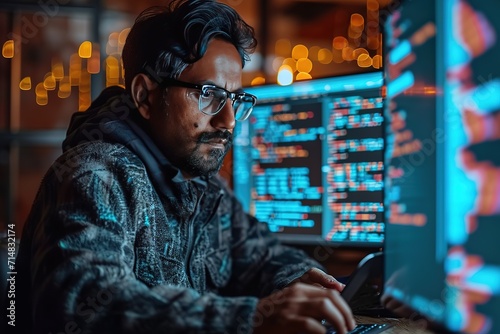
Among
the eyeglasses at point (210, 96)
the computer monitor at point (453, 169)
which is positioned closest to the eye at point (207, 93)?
the eyeglasses at point (210, 96)

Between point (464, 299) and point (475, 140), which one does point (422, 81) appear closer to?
point (475, 140)

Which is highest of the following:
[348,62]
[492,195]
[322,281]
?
[348,62]

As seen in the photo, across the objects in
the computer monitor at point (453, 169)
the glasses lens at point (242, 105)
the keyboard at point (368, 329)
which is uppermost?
the glasses lens at point (242, 105)

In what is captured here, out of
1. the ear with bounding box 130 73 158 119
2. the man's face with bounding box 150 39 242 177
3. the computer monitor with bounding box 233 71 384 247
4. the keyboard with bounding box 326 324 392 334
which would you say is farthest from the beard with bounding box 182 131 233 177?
the keyboard with bounding box 326 324 392 334

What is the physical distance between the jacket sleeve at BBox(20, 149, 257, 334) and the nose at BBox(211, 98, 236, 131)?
1.13ft

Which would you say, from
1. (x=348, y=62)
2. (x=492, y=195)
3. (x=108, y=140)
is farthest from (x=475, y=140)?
(x=348, y=62)

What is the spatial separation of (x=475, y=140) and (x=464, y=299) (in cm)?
19

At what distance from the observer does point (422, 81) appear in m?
0.77

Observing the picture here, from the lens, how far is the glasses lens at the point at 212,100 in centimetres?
116

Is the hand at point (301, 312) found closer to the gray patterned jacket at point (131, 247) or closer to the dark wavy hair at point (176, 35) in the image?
the gray patterned jacket at point (131, 247)

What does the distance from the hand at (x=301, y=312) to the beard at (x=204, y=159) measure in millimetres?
450

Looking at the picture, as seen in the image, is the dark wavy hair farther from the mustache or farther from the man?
the mustache

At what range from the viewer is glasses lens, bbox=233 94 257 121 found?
4.03 ft

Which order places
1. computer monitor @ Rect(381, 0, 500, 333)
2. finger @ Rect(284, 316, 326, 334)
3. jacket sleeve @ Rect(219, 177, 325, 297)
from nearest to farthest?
computer monitor @ Rect(381, 0, 500, 333) < finger @ Rect(284, 316, 326, 334) < jacket sleeve @ Rect(219, 177, 325, 297)
